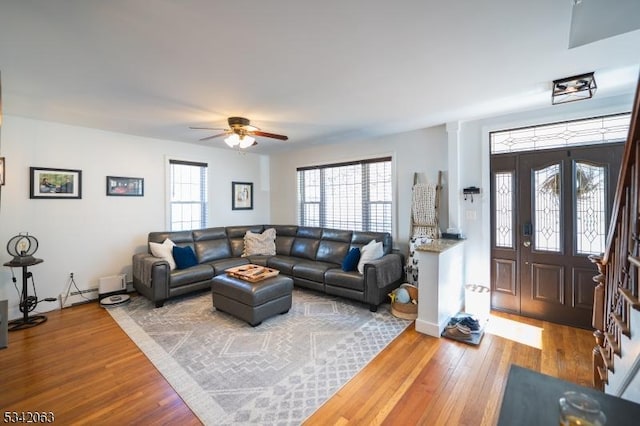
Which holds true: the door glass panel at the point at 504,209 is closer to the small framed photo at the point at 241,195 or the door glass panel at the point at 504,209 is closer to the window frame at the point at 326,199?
the window frame at the point at 326,199

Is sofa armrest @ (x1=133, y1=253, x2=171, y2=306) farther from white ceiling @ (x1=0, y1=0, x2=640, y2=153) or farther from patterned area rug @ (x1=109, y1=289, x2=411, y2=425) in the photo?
white ceiling @ (x1=0, y1=0, x2=640, y2=153)

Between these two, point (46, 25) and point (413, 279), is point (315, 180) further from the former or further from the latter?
point (46, 25)

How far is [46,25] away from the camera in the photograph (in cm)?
176

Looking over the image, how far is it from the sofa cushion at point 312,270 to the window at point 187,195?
2.25 metres

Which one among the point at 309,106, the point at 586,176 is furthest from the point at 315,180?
the point at 586,176

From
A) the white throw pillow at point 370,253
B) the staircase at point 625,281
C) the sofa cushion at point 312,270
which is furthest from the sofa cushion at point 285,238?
the staircase at point 625,281

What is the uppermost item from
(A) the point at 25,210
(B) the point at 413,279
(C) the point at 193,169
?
(C) the point at 193,169

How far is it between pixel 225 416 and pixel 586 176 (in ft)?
14.0

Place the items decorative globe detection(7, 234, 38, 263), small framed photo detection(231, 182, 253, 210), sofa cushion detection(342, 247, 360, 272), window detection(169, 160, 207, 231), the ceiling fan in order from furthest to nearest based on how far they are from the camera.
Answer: small framed photo detection(231, 182, 253, 210)
window detection(169, 160, 207, 231)
sofa cushion detection(342, 247, 360, 272)
the ceiling fan
decorative globe detection(7, 234, 38, 263)

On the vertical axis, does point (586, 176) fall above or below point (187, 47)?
below

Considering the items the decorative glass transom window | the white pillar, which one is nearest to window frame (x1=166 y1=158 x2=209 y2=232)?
the white pillar

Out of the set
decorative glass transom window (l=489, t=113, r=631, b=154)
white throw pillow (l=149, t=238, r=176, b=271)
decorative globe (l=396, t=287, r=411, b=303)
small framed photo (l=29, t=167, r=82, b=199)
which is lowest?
decorative globe (l=396, t=287, r=411, b=303)

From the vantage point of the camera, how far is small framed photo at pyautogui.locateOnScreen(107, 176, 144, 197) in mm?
4282

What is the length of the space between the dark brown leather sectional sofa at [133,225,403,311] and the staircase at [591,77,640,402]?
87.2 inches
